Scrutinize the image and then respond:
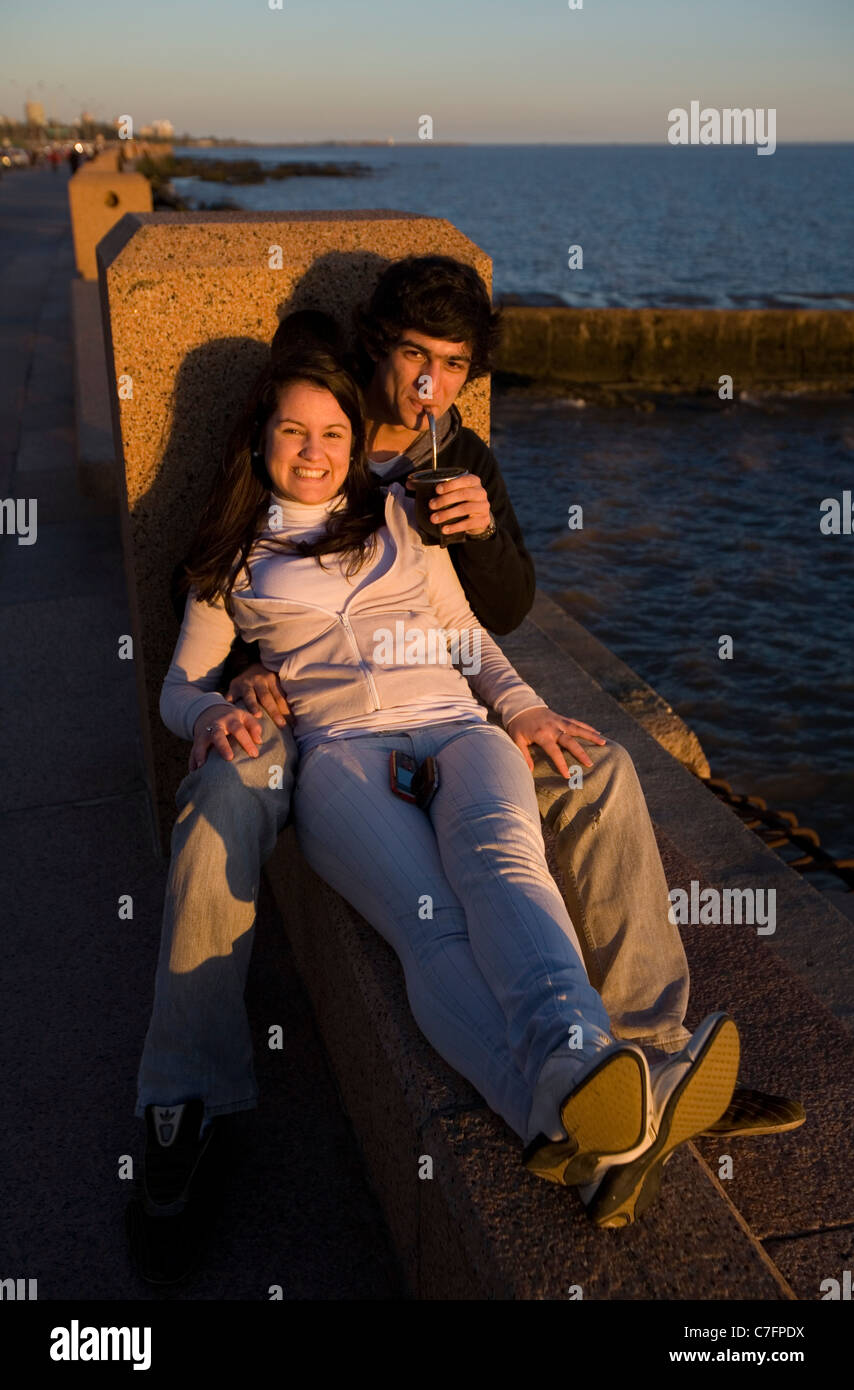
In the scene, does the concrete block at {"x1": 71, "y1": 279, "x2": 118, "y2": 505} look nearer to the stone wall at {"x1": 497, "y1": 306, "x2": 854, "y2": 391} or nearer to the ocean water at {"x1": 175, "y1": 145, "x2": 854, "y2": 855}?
the ocean water at {"x1": 175, "y1": 145, "x2": 854, "y2": 855}

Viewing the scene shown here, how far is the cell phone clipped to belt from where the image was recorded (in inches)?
99.3

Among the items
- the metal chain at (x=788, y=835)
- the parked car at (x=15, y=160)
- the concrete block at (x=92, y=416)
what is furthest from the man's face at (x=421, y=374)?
the parked car at (x=15, y=160)

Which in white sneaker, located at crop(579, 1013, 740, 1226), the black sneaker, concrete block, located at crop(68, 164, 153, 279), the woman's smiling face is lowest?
the black sneaker

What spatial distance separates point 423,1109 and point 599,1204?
1.21ft

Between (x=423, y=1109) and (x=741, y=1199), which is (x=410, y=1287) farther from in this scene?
(x=741, y=1199)

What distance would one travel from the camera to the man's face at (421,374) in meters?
3.09

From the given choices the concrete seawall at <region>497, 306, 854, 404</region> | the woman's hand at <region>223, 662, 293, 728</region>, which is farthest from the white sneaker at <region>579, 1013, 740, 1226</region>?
the concrete seawall at <region>497, 306, 854, 404</region>

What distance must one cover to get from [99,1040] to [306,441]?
1531 mm

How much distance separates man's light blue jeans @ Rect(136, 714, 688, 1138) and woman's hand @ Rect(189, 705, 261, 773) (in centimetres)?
2

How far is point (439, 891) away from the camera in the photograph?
230cm

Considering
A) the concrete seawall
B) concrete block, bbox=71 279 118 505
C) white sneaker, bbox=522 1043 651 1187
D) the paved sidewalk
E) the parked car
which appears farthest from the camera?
the parked car

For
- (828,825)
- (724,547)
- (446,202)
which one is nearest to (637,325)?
(724,547)

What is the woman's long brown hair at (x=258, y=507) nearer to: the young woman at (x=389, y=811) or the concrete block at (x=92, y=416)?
the young woman at (x=389, y=811)

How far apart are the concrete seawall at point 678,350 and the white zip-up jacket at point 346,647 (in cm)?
1863
